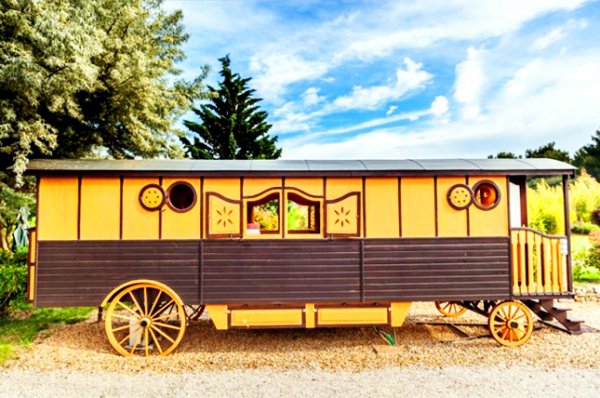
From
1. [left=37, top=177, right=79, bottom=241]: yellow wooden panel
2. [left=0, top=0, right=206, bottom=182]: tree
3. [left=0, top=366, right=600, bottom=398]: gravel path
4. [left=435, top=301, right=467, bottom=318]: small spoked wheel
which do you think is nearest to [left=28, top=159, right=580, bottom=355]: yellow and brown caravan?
[left=37, top=177, right=79, bottom=241]: yellow wooden panel

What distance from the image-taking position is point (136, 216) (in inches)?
205

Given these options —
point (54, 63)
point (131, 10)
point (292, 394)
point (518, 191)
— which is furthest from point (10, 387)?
point (518, 191)

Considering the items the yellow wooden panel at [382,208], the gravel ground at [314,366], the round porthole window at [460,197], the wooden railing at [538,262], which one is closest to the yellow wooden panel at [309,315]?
the gravel ground at [314,366]

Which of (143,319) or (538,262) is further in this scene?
(538,262)

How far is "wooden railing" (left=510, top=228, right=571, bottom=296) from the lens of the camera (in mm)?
5480

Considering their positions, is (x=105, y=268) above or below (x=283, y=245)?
below

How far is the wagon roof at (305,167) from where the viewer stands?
5121 mm

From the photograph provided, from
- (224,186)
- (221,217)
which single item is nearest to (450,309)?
(221,217)

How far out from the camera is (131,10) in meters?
7.57

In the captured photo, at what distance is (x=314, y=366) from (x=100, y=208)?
12.8ft

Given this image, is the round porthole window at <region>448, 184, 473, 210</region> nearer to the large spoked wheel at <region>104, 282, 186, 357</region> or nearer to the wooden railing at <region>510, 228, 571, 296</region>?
the wooden railing at <region>510, 228, 571, 296</region>

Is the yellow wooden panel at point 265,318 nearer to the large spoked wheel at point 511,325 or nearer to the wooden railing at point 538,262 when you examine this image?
the large spoked wheel at point 511,325

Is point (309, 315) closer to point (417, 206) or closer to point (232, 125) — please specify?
point (417, 206)

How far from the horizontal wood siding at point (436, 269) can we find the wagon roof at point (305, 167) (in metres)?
1.09
